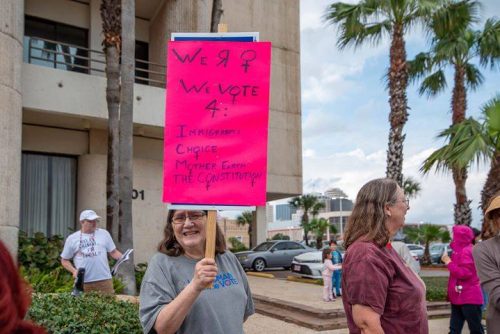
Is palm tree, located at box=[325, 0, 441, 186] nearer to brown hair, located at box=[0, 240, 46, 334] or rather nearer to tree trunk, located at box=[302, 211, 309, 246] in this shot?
brown hair, located at box=[0, 240, 46, 334]

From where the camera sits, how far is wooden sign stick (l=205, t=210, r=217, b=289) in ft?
8.95

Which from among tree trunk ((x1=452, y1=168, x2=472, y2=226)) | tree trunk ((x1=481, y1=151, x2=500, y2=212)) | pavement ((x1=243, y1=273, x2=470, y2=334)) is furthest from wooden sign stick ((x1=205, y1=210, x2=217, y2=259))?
tree trunk ((x1=452, y1=168, x2=472, y2=226))

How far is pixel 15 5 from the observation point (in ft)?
39.0

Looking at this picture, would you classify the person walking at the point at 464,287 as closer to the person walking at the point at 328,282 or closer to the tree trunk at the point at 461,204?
the person walking at the point at 328,282

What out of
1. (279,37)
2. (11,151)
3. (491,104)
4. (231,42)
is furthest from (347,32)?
(231,42)

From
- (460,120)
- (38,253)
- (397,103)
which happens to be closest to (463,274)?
(38,253)

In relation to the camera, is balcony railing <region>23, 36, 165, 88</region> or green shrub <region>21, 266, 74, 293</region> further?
balcony railing <region>23, 36, 165, 88</region>

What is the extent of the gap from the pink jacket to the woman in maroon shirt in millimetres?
4215

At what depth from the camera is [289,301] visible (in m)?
12.1

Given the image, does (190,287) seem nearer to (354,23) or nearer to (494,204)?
(494,204)

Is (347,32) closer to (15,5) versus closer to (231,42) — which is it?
(15,5)

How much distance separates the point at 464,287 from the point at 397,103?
1180 centimetres

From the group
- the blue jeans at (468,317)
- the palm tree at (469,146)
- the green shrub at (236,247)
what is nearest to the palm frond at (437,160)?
the palm tree at (469,146)

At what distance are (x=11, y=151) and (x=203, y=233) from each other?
31.8ft
